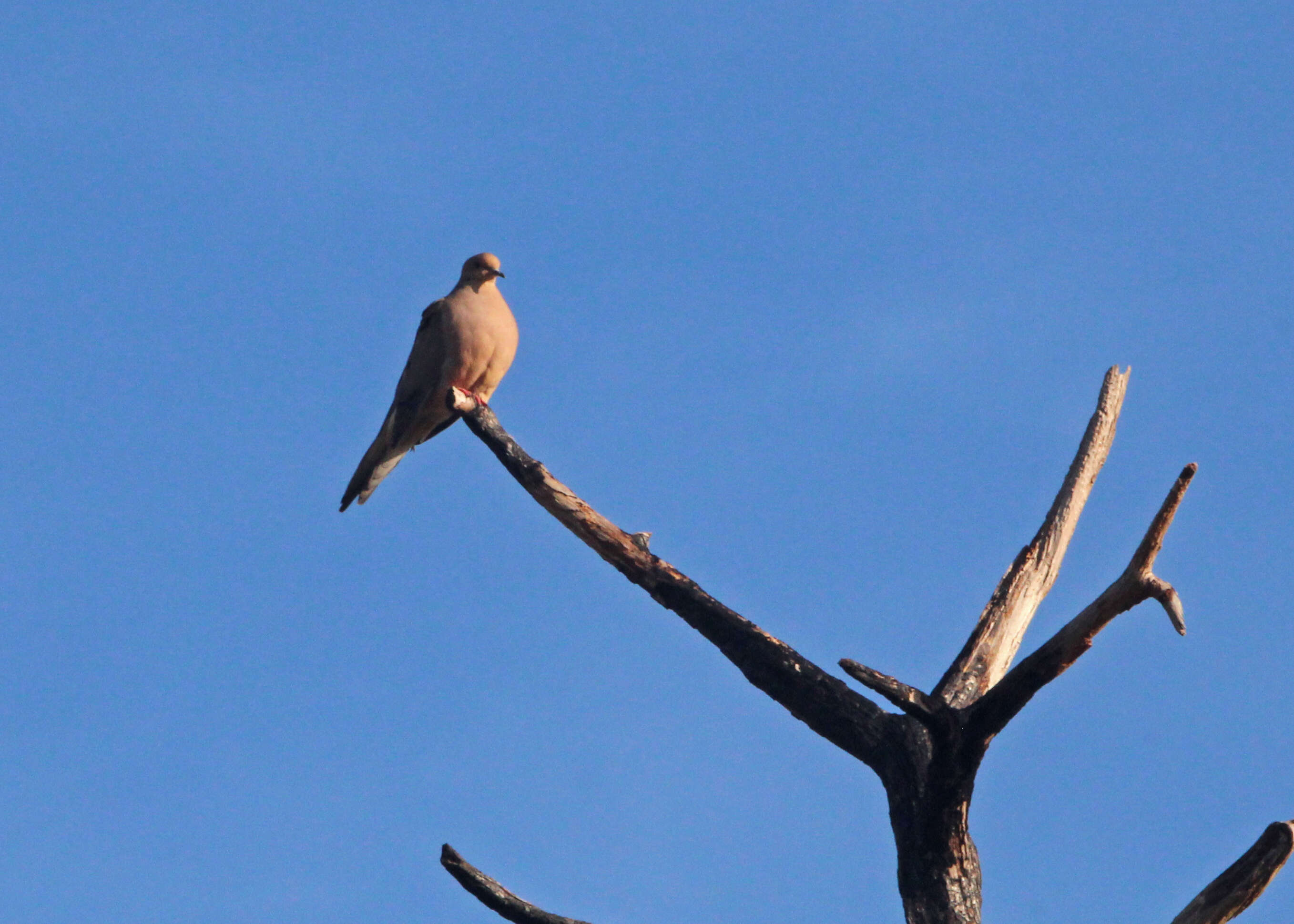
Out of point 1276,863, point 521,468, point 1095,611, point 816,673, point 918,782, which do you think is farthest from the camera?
point 521,468

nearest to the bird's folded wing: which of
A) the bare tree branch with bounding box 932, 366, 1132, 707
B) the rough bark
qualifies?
the rough bark

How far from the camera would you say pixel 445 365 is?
8.56 m

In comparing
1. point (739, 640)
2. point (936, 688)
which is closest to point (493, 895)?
point (739, 640)

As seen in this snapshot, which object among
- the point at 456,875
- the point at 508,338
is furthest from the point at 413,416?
the point at 456,875

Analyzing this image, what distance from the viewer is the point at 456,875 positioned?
16.7 ft

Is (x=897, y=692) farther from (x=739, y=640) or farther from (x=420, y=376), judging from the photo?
(x=420, y=376)

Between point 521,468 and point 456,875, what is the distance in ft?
6.67

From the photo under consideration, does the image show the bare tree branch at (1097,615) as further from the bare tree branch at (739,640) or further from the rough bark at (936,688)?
the bare tree branch at (739,640)

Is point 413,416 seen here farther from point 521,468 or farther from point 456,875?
point 456,875

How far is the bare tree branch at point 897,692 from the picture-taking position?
501cm

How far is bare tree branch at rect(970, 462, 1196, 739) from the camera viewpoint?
5.12 meters

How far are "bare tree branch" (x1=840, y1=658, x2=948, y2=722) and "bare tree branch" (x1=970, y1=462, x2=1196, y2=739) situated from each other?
23cm

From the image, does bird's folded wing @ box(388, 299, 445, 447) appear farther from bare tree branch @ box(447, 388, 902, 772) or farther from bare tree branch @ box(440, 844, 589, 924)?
bare tree branch @ box(440, 844, 589, 924)

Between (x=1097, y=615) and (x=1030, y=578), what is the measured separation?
143cm
